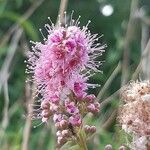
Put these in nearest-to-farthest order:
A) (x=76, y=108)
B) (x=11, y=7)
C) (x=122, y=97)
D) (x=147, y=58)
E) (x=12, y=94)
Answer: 1. (x=76, y=108)
2. (x=122, y=97)
3. (x=147, y=58)
4. (x=12, y=94)
5. (x=11, y=7)

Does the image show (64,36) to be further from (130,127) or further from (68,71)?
(130,127)

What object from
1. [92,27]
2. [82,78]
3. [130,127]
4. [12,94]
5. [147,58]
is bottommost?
[130,127]

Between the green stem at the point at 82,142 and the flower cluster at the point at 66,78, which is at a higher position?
the flower cluster at the point at 66,78

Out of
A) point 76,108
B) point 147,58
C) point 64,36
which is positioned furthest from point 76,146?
point 147,58

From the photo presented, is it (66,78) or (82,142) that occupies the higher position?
(66,78)
